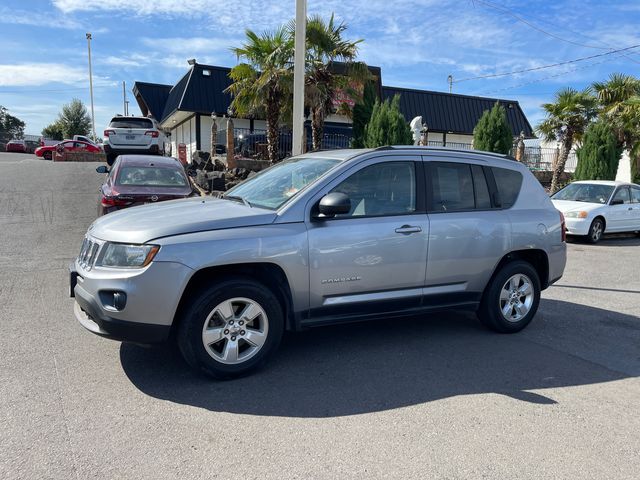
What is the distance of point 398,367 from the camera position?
451 cm

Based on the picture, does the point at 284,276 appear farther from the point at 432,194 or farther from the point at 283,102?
the point at 283,102

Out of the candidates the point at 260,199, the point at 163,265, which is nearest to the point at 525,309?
the point at 260,199

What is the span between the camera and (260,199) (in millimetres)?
4746

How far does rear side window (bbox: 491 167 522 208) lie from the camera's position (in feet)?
17.9

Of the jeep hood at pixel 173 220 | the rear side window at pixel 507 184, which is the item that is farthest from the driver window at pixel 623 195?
the jeep hood at pixel 173 220

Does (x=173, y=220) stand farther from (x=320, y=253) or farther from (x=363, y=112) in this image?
(x=363, y=112)

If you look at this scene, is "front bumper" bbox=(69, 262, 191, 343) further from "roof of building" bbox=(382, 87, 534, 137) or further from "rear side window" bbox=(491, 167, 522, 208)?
"roof of building" bbox=(382, 87, 534, 137)

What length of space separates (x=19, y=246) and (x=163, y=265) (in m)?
6.51

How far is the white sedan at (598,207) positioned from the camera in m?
12.8

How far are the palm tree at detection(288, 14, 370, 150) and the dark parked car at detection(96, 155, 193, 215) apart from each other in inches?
276

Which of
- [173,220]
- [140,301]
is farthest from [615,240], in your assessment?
[140,301]

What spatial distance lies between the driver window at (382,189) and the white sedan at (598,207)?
9350mm

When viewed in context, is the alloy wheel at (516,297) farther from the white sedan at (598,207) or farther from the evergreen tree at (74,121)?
the evergreen tree at (74,121)

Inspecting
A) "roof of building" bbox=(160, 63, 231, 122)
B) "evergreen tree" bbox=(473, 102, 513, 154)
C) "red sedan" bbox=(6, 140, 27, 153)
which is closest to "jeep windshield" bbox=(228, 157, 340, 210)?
"evergreen tree" bbox=(473, 102, 513, 154)
